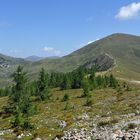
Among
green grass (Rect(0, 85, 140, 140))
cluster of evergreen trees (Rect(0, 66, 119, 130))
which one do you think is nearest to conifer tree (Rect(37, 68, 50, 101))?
cluster of evergreen trees (Rect(0, 66, 119, 130))

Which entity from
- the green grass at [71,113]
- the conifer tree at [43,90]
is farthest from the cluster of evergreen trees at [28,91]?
the green grass at [71,113]

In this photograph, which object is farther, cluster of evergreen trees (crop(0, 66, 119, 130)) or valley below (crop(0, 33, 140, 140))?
cluster of evergreen trees (crop(0, 66, 119, 130))

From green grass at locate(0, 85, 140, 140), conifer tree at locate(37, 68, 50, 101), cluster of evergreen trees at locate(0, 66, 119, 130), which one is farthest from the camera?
conifer tree at locate(37, 68, 50, 101)

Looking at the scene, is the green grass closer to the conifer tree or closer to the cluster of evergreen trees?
the cluster of evergreen trees

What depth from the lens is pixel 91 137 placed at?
100 ft

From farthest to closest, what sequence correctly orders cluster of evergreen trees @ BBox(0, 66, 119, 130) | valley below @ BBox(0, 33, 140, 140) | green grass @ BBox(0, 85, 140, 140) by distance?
cluster of evergreen trees @ BBox(0, 66, 119, 130) → green grass @ BBox(0, 85, 140, 140) → valley below @ BBox(0, 33, 140, 140)

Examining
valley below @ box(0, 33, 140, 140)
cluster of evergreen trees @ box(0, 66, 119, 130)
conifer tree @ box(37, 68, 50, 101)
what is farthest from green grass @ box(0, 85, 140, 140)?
conifer tree @ box(37, 68, 50, 101)

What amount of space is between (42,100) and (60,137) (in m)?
70.1

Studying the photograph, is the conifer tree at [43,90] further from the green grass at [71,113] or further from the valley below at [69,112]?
the green grass at [71,113]

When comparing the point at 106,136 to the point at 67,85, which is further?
the point at 67,85

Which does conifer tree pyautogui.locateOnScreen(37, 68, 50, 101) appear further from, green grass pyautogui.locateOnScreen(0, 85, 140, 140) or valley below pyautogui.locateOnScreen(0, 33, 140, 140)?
green grass pyautogui.locateOnScreen(0, 85, 140, 140)

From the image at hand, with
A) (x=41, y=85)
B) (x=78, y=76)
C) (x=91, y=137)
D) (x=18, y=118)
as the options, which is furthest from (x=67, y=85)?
(x=91, y=137)

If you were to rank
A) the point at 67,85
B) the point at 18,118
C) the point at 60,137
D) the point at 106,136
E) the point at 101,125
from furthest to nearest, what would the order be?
the point at 67,85
the point at 18,118
the point at 101,125
the point at 60,137
the point at 106,136

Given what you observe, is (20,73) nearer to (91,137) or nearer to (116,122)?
(116,122)
